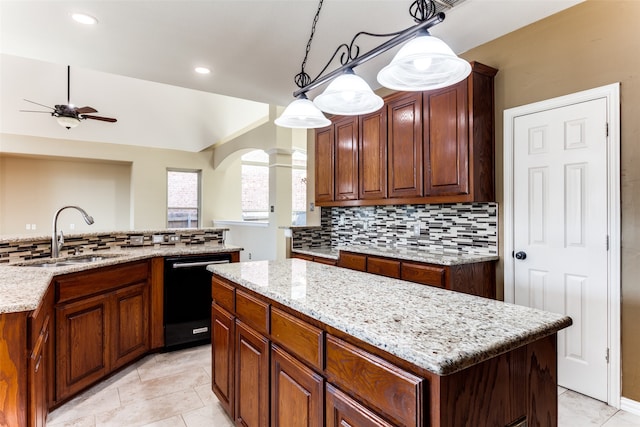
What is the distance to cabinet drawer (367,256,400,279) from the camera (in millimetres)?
2908

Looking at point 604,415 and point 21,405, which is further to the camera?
point 604,415

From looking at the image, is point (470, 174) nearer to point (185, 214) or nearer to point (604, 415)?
point (604, 415)

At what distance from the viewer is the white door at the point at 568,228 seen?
2.25 meters

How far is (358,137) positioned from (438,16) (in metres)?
2.40

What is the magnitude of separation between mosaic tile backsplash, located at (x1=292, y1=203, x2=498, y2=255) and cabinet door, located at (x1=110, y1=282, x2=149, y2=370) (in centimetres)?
184

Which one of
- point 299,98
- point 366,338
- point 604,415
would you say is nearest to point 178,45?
point 299,98

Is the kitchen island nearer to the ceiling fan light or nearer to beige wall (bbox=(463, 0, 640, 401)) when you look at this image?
beige wall (bbox=(463, 0, 640, 401))

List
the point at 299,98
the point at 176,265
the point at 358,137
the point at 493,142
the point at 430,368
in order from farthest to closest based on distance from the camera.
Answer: the point at 358,137
the point at 176,265
the point at 493,142
the point at 299,98
the point at 430,368

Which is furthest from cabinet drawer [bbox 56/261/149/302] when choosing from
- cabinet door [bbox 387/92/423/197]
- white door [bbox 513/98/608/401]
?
white door [bbox 513/98/608/401]

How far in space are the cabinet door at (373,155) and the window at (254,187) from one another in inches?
227

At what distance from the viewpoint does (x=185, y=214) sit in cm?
842

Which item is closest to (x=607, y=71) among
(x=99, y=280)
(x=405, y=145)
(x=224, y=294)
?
(x=405, y=145)

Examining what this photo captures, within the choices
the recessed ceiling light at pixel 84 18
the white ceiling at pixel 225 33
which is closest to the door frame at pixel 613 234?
the white ceiling at pixel 225 33

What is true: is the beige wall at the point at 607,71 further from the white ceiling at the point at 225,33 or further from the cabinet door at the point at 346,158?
the cabinet door at the point at 346,158
